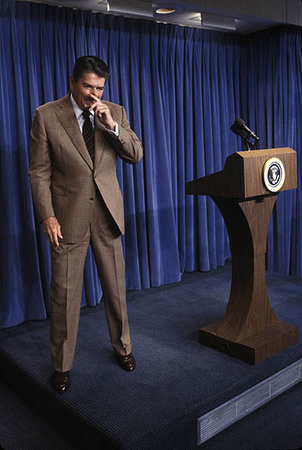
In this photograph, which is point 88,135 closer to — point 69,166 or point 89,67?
point 69,166

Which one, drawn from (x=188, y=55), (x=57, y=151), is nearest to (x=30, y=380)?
(x=57, y=151)

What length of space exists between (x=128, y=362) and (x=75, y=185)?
0.93 m

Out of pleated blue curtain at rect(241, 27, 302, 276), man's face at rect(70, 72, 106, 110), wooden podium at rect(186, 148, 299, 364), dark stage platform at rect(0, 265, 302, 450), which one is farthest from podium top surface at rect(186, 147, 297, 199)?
pleated blue curtain at rect(241, 27, 302, 276)

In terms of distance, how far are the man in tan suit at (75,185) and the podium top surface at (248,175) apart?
0.42 m

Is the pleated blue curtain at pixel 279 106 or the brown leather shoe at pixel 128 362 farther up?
the pleated blue curtain at pixel 279 106

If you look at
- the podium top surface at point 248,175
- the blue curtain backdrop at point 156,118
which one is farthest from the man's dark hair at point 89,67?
the blue curtain backdrop at point 156,118

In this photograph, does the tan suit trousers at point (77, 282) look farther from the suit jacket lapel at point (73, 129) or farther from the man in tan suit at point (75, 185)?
the suit jacket lapel at point (73, 129)

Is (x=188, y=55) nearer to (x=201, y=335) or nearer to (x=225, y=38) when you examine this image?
(x=225, y=38)

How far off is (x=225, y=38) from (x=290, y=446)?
129 inches

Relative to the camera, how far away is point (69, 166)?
2268 mm

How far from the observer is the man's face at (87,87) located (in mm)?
2199

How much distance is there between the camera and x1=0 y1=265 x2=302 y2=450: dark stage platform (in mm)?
2086

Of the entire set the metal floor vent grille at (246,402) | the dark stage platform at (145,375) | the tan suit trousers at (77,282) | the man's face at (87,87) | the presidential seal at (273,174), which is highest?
the man's face at (87,87)

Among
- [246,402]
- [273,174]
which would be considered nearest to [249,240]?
[273,174]
